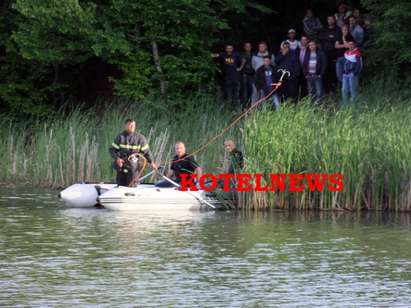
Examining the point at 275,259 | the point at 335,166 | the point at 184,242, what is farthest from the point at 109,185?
the point at 275,259

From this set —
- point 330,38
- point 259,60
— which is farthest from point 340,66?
point 259,60

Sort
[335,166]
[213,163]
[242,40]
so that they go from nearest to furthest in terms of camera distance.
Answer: [335,166] < [213,163] < [242,40]

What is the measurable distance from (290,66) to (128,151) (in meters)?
7.72

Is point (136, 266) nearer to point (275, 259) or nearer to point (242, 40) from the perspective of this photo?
point (275, 259)

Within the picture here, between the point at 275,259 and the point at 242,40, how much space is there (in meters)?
19.9

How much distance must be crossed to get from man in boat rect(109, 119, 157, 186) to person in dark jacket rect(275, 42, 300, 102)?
7424 mm

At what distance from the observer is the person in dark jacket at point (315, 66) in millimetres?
30344

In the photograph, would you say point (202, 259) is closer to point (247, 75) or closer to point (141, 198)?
point (141, 198)

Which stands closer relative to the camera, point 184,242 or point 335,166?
point 184,242

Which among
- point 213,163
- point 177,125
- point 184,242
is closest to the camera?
point 184,242

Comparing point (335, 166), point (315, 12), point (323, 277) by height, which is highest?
point (315, 12)

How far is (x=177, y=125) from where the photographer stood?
2923 centimetres

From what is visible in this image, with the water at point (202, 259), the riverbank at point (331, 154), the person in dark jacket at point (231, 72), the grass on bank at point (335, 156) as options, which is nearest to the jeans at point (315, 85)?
the person in dark jacket at point (231, 72)

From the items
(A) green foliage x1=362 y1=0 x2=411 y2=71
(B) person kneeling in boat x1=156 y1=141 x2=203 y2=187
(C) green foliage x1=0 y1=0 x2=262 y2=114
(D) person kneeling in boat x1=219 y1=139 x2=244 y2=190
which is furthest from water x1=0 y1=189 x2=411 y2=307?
(C) green foliage x1=0 y1=0 x2=262 y2=114
